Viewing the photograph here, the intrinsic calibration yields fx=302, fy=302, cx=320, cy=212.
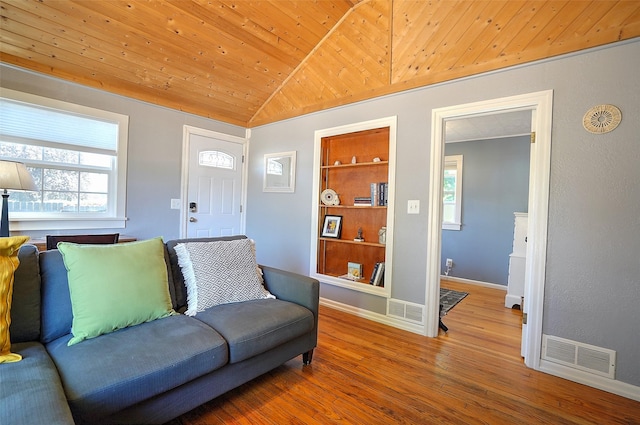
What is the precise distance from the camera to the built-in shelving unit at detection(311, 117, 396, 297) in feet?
10.8

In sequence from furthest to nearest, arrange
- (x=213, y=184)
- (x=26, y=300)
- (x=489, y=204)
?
(x=489, y=204) < (x=213, y=184) < (x=26, y=300)

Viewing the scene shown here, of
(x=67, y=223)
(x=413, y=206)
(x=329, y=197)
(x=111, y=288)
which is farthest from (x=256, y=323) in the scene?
(x=67, y=223)

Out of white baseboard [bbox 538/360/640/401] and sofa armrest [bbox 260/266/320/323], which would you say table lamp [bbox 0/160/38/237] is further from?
white baseboard [bbox 538/360/640/401]

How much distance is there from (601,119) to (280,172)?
3128 mm

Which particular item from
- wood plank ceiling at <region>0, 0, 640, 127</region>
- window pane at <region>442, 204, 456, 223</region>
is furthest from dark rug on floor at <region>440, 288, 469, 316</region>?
wood plank ceiling at <region>0, 0, 640, 127</region>

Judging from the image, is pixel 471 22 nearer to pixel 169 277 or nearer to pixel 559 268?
pixel 559 268

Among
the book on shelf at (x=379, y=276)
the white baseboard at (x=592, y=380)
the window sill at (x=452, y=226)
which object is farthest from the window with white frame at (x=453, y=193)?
the white baseboard at (x=592, y=380)

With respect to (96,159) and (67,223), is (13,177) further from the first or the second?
(96,159)

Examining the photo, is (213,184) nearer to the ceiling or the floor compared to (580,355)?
nearer to the ceiling

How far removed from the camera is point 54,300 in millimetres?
1507

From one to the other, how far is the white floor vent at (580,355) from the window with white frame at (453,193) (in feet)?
9.86

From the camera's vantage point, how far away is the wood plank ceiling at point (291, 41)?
2.24 m

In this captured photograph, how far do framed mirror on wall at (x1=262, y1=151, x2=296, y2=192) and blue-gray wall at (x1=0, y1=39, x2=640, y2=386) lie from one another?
33.4 inches

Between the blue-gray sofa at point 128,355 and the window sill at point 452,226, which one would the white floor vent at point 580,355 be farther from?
the window sill at point 452,226
